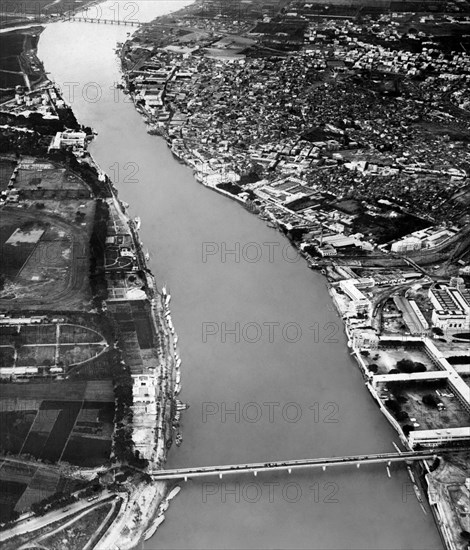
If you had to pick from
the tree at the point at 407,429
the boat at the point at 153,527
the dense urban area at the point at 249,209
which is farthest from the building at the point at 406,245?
the boat at the point at 153,527

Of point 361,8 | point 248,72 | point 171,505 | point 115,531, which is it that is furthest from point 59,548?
point 361,8

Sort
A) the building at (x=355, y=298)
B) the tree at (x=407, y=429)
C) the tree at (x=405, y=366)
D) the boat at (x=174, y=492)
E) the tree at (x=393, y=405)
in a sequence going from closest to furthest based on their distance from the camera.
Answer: the boat at (x=174, y=492)
the tree at (x=407, y=429)
the tree at (x=393, y=405)
the tree at (x=405, y=366)
the building at (x=355, y=298)

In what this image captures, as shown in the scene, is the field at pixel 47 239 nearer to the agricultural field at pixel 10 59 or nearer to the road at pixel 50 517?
the road at pixel 50 517

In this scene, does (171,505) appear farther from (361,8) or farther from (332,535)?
(361,8)

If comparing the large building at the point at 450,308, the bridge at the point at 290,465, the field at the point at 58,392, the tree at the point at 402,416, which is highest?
the large building at the point at 450,308

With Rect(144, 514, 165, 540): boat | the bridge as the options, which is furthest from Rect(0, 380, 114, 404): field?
Rect(144, 514, 165, 540): boat

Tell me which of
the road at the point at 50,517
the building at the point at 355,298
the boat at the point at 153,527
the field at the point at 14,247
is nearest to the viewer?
the road at the point at 50,517

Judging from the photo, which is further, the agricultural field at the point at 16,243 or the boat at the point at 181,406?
the agricultural field at the point at 16,243

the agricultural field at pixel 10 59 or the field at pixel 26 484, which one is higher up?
the agricultural field at pixel 10 59
